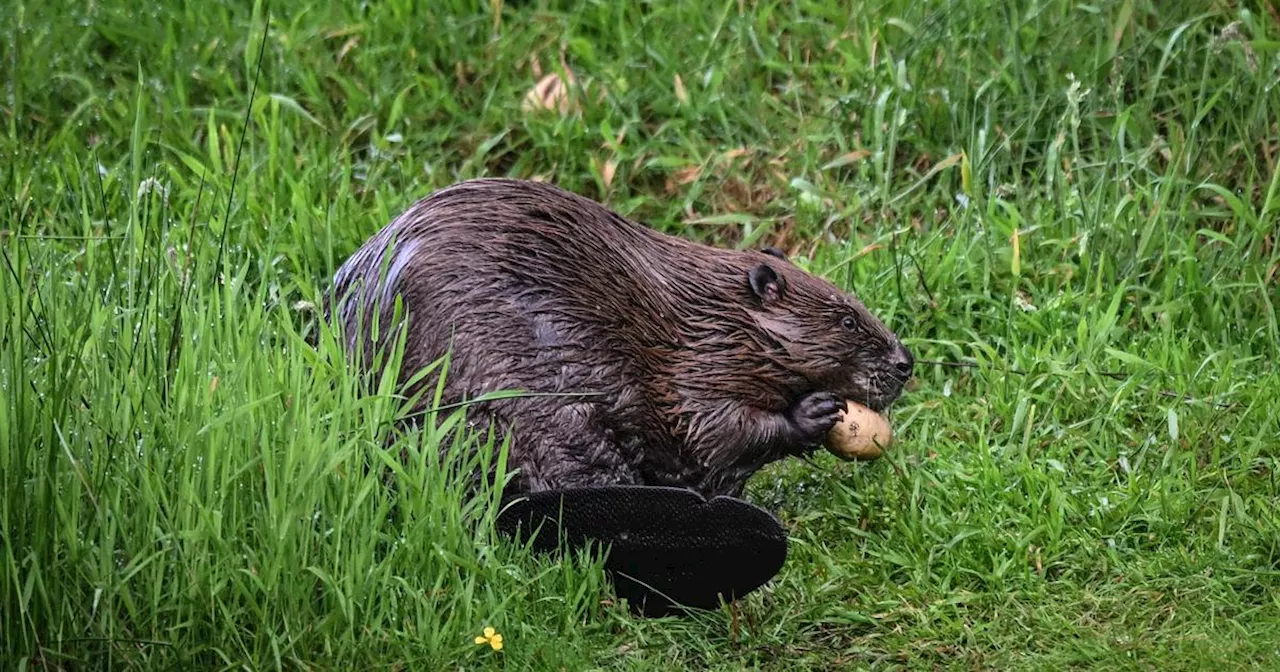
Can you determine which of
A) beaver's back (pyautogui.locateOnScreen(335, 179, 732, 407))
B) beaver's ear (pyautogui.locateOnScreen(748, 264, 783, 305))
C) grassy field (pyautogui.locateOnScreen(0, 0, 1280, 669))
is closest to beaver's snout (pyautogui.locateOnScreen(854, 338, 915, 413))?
grassy field (pyautogui.locateOnScreen(0, 0, 1280, 669))

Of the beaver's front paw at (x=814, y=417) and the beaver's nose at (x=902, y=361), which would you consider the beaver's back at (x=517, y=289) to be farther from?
the beaver's nose at (x=902, y=361)

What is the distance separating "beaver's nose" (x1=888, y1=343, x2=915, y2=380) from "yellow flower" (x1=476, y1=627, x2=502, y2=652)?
152cm

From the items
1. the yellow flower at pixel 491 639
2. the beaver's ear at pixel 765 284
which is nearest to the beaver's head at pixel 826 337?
the beaver's ear at pixel 765 284

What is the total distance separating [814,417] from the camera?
14.1 ft

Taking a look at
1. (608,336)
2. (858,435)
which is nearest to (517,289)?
(608,336)

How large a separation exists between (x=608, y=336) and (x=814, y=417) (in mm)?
610

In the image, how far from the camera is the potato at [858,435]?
4383mm

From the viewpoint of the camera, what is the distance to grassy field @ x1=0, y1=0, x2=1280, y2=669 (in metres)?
3.32

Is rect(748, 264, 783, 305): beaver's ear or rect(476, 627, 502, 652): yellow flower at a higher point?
rect(748, 264, 783, 305): beaver's ear

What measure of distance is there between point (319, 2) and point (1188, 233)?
3197mm

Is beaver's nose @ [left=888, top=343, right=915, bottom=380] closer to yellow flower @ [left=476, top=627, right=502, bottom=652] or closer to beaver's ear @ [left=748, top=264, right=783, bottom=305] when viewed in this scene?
A: beaver's ear @ [left=748, top=264, right=783, bottom=305]

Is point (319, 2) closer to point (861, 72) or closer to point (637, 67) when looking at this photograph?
point (637, 67)

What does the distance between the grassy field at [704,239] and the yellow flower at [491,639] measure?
0.18ft

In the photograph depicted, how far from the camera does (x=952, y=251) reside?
5.25 m
